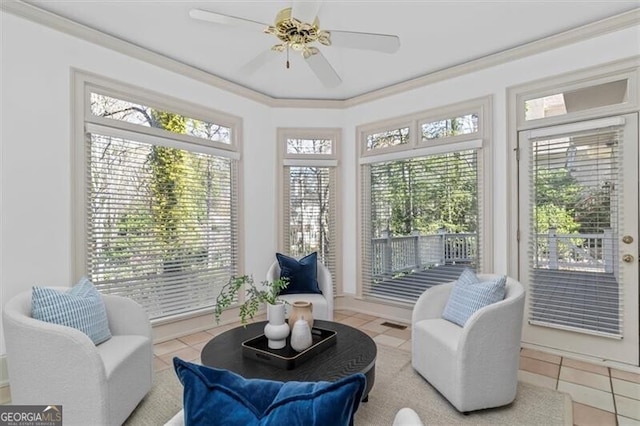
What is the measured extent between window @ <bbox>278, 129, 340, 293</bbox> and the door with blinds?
2290mm

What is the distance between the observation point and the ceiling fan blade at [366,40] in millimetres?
2289

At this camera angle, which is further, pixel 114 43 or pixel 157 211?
pixel 157 211

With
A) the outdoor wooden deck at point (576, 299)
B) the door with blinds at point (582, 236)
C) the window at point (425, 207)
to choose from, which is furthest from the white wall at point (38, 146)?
the outdoor wooden deck at point (576, 299)

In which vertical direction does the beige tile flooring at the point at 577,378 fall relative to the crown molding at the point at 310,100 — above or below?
below

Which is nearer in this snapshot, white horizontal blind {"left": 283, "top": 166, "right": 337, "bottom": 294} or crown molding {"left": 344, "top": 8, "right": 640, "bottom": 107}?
crown molding {"left": 344, "top": 8, "right": 640, "bottom": 107}

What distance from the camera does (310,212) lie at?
472 centimetres

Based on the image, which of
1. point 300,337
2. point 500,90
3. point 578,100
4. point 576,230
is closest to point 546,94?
point 578,100

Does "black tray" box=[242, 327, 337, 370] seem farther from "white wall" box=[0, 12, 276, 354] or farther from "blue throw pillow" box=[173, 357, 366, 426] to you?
"white wall" box=[0, 12, 276, 354]

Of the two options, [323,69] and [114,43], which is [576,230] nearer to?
[323,69]

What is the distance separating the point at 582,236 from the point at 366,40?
2.58m

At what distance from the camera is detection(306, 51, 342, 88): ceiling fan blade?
2.62 m

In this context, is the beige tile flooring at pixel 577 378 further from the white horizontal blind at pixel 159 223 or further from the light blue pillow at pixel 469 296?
the light blue pillow at pixel 469 296

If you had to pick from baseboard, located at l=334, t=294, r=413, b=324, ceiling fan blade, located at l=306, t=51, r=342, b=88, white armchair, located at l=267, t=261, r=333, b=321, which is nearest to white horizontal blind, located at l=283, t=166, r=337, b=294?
baseboard, located at l=334, t=294, r=413, b=324

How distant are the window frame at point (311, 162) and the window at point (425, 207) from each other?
0.35 metres
